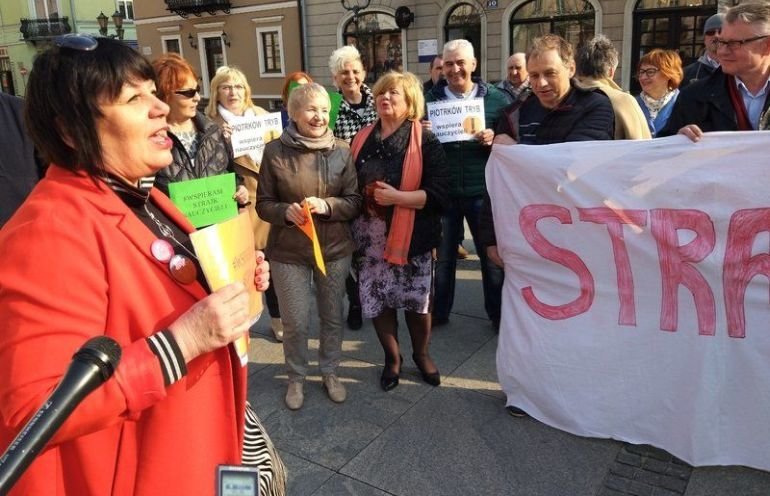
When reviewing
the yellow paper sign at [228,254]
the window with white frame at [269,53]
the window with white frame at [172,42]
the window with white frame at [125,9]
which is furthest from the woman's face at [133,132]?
the window with white frame at [125,9]

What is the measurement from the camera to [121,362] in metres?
1.17

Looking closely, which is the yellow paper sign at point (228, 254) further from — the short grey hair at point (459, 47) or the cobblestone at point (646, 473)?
the short grey hair at point (459, 47)

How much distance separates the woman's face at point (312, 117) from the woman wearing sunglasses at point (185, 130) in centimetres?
61

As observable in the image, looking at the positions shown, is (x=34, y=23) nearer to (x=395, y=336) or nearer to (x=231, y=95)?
(x=231, y=95)

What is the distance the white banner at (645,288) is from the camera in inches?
104

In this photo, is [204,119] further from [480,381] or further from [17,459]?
[17,459]

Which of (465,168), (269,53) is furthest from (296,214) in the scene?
(269,53)

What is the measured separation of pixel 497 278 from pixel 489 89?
4.61ft

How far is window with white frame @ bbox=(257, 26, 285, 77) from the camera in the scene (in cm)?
2278

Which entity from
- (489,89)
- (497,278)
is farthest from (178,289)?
(489,89)

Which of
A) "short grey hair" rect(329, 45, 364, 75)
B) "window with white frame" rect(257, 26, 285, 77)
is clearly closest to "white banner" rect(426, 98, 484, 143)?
"short grey hair" rect(329, 45, 364, 75)

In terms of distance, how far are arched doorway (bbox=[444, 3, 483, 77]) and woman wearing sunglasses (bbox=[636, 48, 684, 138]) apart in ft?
43.5

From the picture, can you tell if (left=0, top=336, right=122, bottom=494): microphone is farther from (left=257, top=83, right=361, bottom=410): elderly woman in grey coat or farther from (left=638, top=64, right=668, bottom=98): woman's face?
(left=638, top=64, right=668, bottom=98): woman's face

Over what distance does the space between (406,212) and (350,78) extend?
1.70 meters
